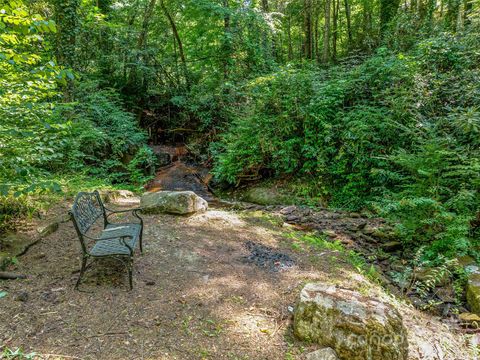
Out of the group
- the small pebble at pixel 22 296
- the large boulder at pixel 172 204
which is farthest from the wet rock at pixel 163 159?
the small pebble at pixel 22 296

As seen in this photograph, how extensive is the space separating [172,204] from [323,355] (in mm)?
4023

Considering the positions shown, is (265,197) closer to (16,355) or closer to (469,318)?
(469,318)

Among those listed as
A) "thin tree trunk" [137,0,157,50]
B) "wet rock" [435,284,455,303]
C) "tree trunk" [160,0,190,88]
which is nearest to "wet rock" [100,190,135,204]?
"wet rock" [435,284,455,303]

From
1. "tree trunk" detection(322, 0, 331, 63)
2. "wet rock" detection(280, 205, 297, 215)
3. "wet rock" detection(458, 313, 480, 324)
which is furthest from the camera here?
"tree trunk" detection(322, 0, 331, 63)

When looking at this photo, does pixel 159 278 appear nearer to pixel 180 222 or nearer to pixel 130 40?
pixel 180 222

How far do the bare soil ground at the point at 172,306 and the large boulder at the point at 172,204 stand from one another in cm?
118

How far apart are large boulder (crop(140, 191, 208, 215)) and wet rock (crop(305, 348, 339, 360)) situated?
376 cm

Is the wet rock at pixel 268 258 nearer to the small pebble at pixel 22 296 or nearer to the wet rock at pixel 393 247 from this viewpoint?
the wet rock at pixel 393 247

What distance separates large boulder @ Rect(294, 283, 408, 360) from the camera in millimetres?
2480

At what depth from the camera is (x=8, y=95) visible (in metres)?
3.84

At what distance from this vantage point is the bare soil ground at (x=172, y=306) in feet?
8.22

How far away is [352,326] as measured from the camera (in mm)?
2533

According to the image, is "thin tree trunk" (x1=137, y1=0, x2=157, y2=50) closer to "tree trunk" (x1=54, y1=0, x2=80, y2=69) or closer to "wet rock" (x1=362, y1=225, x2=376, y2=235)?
"tree trunk" (x1=54, y1=0, x2=80, y2=69)

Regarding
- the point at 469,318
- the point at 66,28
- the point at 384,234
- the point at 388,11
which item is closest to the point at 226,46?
the point at 66,28
